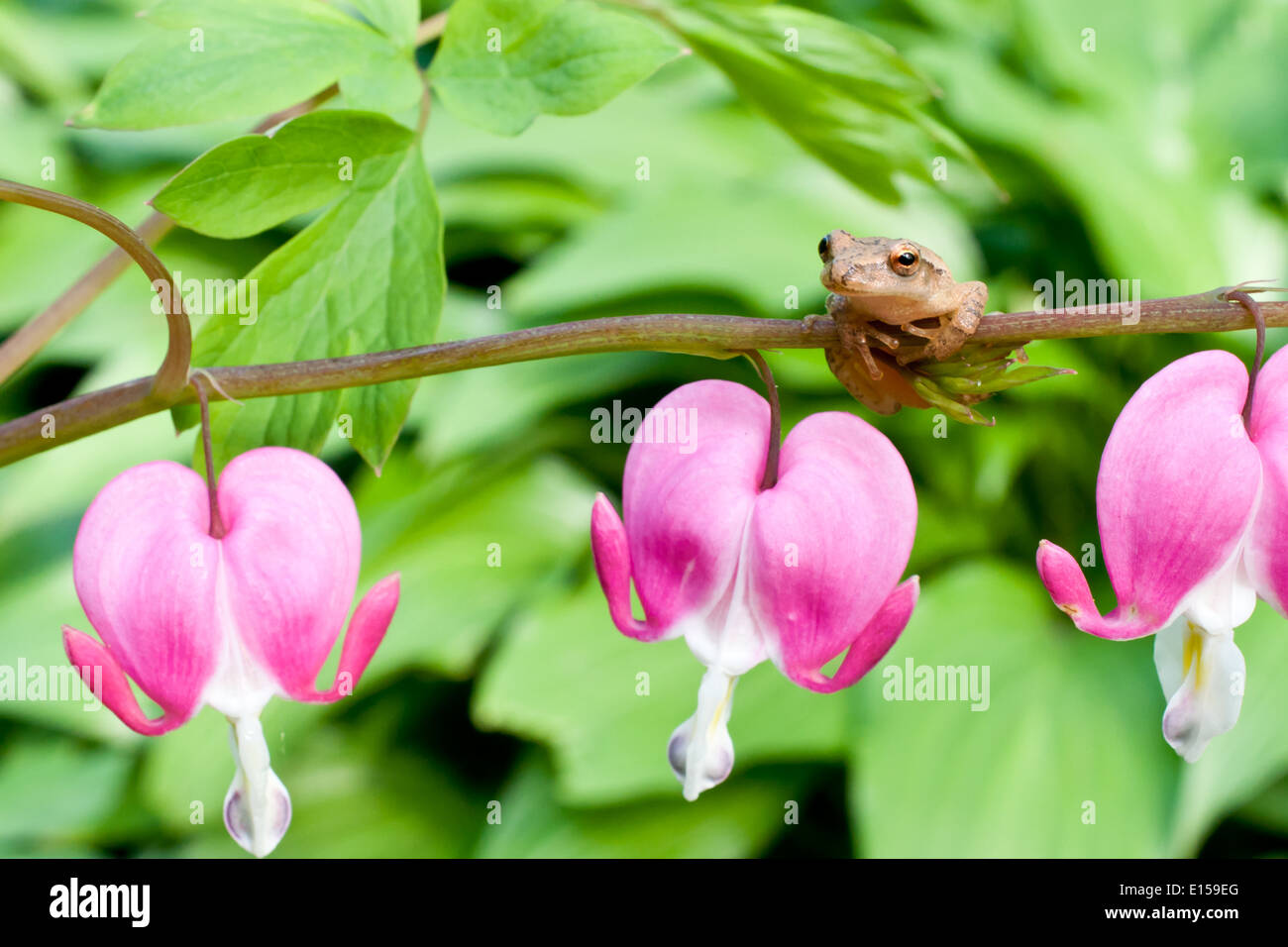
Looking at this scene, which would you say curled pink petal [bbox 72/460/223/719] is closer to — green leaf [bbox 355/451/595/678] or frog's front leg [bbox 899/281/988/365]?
frog's front leg [bbox 899/281/988/365]

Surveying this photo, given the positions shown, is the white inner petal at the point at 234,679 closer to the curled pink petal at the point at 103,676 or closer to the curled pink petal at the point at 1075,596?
the curled pink petal at the point at 103,676

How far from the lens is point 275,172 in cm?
39

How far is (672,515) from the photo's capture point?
0.39 metres

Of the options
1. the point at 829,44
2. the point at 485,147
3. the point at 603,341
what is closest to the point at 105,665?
the point at 603,341

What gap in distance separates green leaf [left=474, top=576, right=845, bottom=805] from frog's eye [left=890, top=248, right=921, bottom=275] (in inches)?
32.2

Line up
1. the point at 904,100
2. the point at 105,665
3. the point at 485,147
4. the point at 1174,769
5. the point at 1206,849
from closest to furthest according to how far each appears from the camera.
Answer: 1. the point at 105,665
2. the point at 904,100
3. the point at 1174,769
4. the point at 1206,849
5. the point at 485,147

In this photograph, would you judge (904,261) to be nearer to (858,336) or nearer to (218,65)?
(858,336)

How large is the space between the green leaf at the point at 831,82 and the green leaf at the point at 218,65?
190mm

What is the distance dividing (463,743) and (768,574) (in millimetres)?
1198

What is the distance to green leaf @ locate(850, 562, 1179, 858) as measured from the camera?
110 cm

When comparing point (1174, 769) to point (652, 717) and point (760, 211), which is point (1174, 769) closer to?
point (652, 717)

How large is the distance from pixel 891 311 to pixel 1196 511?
0.42 ft

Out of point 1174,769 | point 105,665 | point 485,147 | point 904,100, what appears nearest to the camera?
point 105,665

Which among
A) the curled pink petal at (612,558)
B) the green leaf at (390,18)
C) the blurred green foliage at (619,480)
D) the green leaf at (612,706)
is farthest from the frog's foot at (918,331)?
the green leaf at (612,706)
